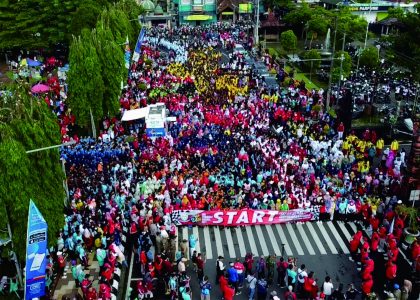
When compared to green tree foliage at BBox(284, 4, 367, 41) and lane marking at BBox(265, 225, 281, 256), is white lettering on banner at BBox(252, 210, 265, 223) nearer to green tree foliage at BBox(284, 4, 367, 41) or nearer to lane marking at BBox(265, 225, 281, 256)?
lane marking at BBox(265, 225, 281, 256)

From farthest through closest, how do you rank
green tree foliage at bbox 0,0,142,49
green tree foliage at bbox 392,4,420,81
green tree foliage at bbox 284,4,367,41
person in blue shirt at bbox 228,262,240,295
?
green tree foliage at bbox 284,4,367,41
green tree foliage at bbox 0,0,142,49
green tree foliage at bbox 392,4,420,81
person in blue shirt at bbox 228,262,240,295

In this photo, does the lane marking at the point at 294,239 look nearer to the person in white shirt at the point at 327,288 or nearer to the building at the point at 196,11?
the person in white shirt at the point at 327,288

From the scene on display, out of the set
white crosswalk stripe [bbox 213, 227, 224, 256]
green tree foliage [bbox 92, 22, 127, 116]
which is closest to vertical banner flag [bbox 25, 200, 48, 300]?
white crosswalk stripe [bbox 213, 227, 224, 256]

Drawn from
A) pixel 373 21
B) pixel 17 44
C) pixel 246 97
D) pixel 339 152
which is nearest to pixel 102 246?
pixel 339 152

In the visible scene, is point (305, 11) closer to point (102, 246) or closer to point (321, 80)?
point (321, 80)

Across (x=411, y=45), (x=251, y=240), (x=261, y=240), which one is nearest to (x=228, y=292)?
(x=251, y=240)

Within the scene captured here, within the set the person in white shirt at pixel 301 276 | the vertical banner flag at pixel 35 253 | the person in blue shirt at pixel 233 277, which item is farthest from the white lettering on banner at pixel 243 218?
the vertical banner flag at pixel 35 253
